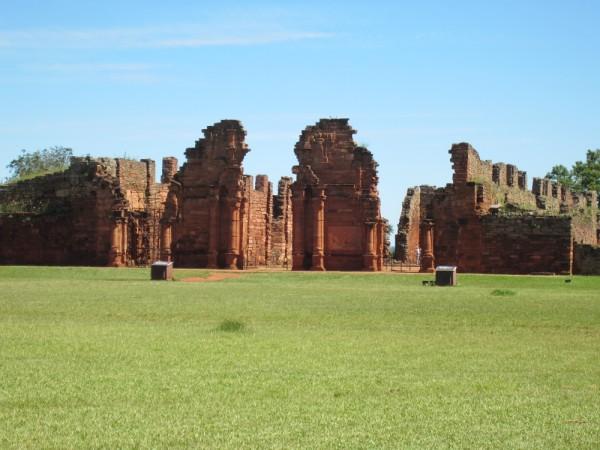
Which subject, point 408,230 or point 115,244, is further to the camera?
point 408,230

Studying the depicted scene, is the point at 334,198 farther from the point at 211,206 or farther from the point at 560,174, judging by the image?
the point at 560,174

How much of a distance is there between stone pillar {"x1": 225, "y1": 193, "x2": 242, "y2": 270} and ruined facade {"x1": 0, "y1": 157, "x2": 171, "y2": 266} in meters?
4.68

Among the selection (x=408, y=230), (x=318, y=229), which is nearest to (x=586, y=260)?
(x=318, y=229)

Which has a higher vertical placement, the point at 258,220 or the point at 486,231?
the point at 258,220

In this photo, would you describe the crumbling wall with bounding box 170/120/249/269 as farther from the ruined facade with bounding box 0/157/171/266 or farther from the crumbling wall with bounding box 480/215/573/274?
the crumbling wall with bounding box 480/215/573/274

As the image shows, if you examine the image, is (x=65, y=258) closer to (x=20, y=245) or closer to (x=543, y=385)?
(x=20, y=245)

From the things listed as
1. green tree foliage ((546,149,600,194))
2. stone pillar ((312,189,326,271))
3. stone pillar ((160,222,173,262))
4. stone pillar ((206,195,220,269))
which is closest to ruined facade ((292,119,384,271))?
stone pillar ((312,189,326,271))

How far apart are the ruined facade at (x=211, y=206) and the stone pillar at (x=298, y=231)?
242cm

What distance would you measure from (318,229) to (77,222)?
11.2 metres

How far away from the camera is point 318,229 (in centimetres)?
4506

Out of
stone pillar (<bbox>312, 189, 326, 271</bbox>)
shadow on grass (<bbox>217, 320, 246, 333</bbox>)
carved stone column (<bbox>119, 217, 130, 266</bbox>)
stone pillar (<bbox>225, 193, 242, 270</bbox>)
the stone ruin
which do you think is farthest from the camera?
carved stone column (<bbox>119, 217, 130, 266</bbox>)

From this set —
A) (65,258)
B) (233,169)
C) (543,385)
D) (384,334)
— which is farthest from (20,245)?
(543,385)

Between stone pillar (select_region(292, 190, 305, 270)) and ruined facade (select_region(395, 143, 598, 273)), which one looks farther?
stone pillar (select_region(292, 190, 305, 270))

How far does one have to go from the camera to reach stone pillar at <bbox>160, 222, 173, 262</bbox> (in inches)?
1779
